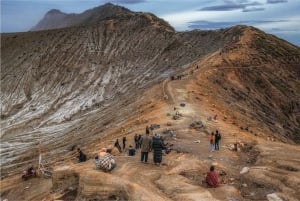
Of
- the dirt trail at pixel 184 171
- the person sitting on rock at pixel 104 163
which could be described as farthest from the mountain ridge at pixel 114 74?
the person sitting on rock at pixel 104 163

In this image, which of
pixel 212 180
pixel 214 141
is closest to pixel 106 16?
pixel 214 141

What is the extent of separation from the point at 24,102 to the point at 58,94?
5164 mm

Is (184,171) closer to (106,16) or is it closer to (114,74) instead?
(114,74)

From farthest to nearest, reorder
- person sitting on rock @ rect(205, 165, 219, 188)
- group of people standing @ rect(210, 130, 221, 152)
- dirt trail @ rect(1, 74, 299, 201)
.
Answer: group of people standing @ rect(210, 130, 221, 152), person sitting on rock @ rect(205, 165, 219, 188), dirt trail @ rect(1, 74, 299, 201)

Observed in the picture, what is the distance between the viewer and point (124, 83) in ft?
224

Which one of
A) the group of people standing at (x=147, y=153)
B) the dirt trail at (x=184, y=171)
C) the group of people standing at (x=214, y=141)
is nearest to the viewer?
the dirt trail at (x=184, y=171)

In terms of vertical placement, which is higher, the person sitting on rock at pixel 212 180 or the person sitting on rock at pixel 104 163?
the person sitting on rock at pixel 104 163

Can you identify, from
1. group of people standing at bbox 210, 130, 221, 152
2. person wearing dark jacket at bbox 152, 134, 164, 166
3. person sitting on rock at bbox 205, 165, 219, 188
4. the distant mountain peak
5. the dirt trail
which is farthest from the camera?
the distant mountain peak

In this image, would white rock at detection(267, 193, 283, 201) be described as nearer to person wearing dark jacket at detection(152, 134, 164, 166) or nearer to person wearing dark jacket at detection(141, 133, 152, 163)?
person wearing dark jacket at detection(152, 134, 164, 166)

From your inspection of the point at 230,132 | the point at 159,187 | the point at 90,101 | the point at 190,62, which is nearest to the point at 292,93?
the point at 190,62

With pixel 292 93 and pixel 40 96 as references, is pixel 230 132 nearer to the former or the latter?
pixel 292 93

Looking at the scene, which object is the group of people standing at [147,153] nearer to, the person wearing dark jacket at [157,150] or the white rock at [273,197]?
the person wearing dark jacket at [157,150]

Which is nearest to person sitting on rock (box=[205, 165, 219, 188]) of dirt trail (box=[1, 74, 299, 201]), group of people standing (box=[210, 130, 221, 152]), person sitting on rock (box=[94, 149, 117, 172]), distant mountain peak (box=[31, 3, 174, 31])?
dirt trail (box=[1, 74, 299, 201])

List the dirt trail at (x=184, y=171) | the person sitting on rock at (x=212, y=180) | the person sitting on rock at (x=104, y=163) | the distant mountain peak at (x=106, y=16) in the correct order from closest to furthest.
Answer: the dirt trail at (x=184, y=171), the person sitting on rock at (x=212, y=180), the person sitting on rock at (x=104, y=163), the distant mountain peak at (x=106, y=16)
